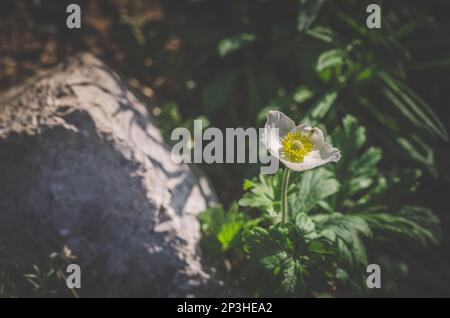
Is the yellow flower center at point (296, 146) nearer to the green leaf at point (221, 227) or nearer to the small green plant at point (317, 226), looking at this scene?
the small green plant at point (317, 226)

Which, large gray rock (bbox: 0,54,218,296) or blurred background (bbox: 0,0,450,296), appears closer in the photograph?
large gray rock (bbox: 0,54,218,296)

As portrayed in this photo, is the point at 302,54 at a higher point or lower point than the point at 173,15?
lower

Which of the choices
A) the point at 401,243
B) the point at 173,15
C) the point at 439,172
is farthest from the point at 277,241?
the point at 173,15

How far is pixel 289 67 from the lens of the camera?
3.20 meters

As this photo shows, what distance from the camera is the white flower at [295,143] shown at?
1927 mm

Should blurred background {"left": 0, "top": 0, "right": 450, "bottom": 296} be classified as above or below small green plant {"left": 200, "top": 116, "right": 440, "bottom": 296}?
above

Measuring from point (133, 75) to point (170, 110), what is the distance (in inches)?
27.9

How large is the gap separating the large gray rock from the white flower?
2.54ft

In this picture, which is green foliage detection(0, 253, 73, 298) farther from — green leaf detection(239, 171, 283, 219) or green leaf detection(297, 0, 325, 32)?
green leaf detection(297, 0, 325, 32)

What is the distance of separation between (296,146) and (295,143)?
0.01 metres

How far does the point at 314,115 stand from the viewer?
104 inches

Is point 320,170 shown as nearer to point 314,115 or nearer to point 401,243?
point 314,115

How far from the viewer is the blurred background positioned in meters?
2.75

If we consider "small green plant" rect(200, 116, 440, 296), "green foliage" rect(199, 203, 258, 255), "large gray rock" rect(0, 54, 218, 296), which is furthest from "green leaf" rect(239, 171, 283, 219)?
"large gray rock" rect(0, 54, 218, 296)
